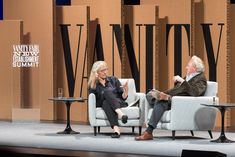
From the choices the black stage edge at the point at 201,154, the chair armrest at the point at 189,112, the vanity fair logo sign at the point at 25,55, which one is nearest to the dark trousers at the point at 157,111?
the chair armrest at the point at 189,112

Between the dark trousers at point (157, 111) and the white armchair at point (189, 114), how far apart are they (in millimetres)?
80

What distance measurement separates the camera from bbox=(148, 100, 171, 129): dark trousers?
670cm

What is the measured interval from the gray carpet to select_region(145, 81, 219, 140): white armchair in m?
0.19

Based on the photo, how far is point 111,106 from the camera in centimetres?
697

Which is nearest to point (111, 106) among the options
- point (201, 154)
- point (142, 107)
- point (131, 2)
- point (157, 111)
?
point (142, 107)

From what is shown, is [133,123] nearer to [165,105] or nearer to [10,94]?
[165,105]

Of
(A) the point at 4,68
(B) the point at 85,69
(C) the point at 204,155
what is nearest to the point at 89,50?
(B) the point at 85,69

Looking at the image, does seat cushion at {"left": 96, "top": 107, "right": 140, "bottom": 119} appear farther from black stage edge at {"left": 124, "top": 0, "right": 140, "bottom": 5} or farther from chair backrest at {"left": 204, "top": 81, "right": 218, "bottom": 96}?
black stage edge at {"left": 124, "top": 0, "right": 140, "bottom": 5}

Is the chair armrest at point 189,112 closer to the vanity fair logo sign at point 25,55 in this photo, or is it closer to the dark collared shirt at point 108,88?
the dark collared shirt at point 108,88

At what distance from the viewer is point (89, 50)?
9.05 m

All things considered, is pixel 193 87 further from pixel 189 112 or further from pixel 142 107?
pixel 142 107

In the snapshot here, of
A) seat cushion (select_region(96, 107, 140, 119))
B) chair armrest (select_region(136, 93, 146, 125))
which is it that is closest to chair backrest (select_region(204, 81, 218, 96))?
chair armrest (select_region(136, 93, 146, 125))

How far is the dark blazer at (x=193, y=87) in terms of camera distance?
6824 millimetres

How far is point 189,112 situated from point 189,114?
29 millimetres
